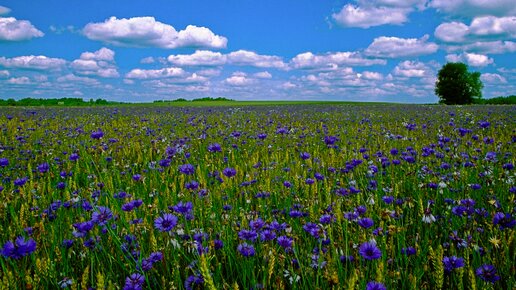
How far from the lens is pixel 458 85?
6938cm

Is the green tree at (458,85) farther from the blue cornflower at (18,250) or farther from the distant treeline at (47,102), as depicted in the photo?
the blue cornflower at (18,250)

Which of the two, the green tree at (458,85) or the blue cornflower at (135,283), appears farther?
the green tree at (458,85)

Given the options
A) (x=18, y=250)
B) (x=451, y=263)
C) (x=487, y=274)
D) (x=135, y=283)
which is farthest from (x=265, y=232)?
(x=18, y=250)

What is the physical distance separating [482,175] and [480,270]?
7.96 ft

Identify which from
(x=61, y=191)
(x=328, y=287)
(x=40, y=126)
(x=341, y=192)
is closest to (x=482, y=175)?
(x=341, y=192)

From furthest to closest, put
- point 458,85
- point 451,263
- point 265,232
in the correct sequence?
1. point 458,85
2. point 265,232
3. point 451,263

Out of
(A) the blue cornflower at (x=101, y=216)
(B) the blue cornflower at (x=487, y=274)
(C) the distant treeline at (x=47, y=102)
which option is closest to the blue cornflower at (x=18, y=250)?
(A) the blue cornflower at (x=101, y=216)

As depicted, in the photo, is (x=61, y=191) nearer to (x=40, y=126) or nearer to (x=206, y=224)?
(x=206, y=224)

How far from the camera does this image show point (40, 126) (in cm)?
1043

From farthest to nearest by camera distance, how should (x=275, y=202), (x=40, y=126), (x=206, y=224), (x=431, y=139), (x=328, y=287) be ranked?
(x=40, y=126) < (x=431, y=139) < (x=275, y=202) < (x=206, y=224) < (x=328, y=287)

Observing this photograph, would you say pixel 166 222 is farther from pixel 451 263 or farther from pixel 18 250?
pixel 451 263

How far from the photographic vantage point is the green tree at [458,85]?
225 ft

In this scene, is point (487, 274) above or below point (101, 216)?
below

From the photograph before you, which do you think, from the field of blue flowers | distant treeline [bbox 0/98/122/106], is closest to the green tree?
distant treeline [bbox 0/98/122/106]
